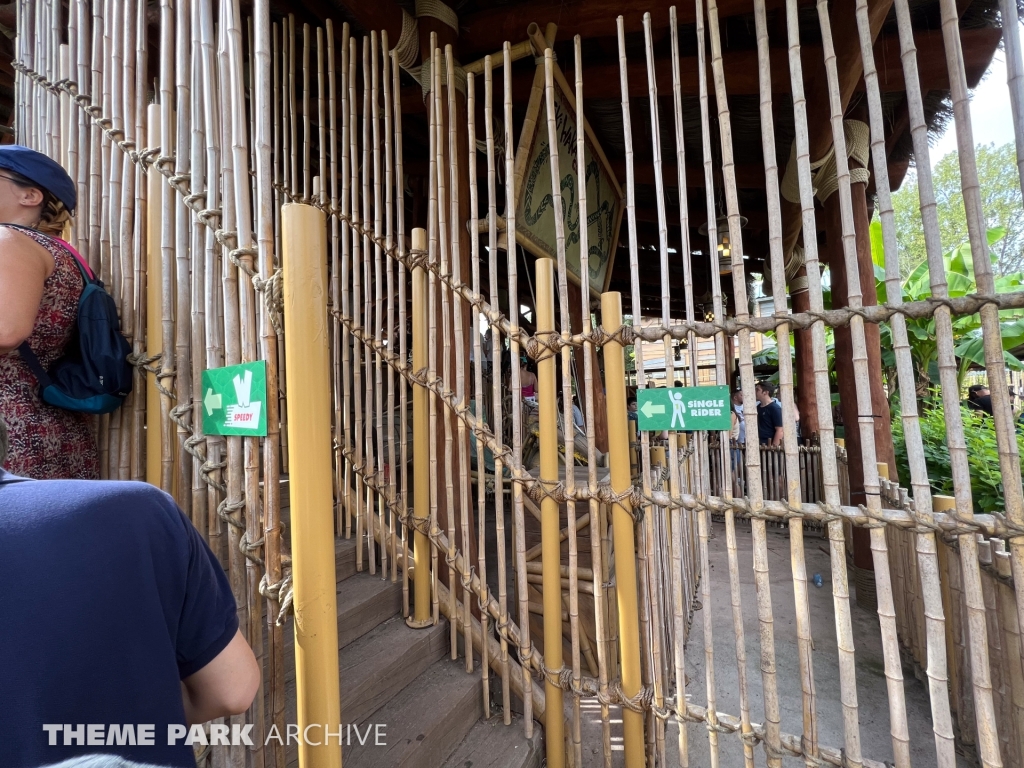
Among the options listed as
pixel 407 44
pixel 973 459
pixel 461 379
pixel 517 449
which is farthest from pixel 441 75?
pixel 973 459

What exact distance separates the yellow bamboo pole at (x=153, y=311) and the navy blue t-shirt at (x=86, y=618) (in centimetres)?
75

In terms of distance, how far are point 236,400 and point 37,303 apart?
0.57m

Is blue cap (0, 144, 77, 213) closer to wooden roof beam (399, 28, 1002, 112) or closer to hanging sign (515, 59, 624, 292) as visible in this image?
hanging sign (515, 59, 624, 292)

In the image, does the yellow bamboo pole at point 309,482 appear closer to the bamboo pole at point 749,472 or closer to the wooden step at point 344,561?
the bamboo pole at point 749,472

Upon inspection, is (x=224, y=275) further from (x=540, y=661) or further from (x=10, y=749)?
(x=540, y=661)

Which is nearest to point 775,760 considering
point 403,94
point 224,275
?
point 224,275

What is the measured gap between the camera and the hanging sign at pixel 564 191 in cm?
241

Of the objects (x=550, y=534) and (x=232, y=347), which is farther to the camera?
(x=550, y=534)

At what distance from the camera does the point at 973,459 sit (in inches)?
120

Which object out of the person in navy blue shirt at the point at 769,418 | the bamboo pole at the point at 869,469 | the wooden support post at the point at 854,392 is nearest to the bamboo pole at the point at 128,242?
the bamboo pole at the point at 869,469

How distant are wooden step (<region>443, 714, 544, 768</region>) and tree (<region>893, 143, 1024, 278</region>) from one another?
18201mm

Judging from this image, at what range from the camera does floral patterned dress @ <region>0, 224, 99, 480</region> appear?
118 cm

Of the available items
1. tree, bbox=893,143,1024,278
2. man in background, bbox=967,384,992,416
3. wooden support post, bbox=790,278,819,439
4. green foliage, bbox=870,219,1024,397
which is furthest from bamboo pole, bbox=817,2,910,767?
tree, bbox=893,143,1024,278

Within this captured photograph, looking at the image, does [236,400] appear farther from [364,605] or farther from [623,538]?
[364,605]
